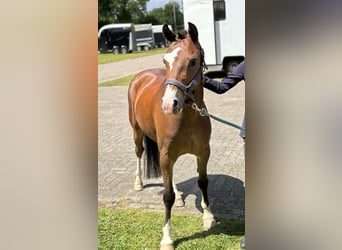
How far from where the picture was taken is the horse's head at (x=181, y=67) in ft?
3.46

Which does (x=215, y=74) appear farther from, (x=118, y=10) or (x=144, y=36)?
(x=118, y=10)

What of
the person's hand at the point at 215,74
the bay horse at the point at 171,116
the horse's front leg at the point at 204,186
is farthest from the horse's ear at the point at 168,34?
the horse's front leg at the point at 204,186

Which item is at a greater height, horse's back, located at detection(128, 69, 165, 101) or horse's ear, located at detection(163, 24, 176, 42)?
horse's ear, located at detection(163, 24, 176, 42)

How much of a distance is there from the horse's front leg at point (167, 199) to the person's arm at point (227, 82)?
294mm

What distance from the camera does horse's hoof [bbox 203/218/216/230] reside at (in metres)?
1.33

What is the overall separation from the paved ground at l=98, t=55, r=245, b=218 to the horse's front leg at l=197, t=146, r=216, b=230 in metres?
0.04

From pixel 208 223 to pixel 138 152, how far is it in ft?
1.40

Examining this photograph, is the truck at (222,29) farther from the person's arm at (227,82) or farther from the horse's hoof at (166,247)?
the horse's hoof at (166,247)

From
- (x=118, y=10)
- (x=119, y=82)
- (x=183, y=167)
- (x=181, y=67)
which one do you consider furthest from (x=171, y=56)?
(x=183, y=167)

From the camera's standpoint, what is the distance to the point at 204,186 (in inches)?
51.5

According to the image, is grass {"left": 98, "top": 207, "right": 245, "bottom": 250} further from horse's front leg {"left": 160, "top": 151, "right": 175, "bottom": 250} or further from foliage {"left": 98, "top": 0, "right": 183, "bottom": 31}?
foliage {"left": 98, "top": 0, "right": 183, "bottom": 31}

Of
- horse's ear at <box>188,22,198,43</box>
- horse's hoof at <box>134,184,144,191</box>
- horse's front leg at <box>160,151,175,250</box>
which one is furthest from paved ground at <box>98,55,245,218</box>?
horse's ear at <box>188,22,198,43</box>
